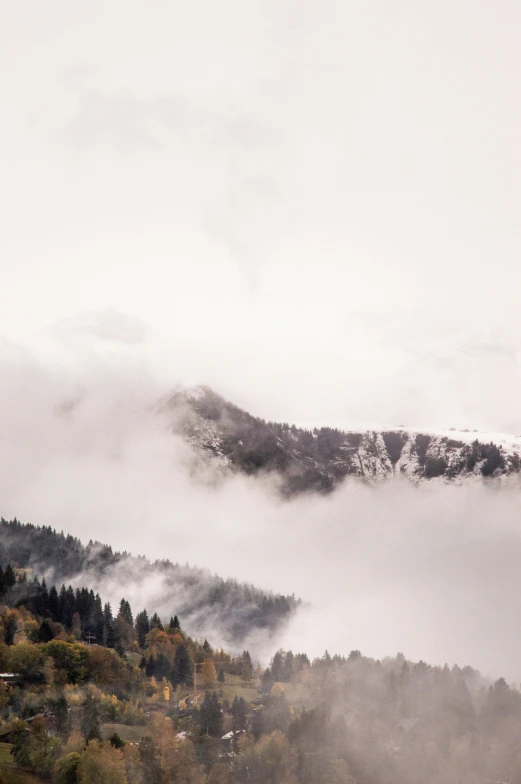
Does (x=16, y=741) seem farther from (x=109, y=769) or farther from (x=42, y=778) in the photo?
(x=109, y=769)

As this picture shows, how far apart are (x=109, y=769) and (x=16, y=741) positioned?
92.5 ft

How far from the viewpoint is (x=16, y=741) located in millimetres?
199500

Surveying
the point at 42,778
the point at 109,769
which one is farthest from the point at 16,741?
the point at 109,769

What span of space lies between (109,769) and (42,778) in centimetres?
1773

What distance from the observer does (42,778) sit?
192 meters

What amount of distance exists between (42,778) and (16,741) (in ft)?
45.6

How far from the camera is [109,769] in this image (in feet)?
637
